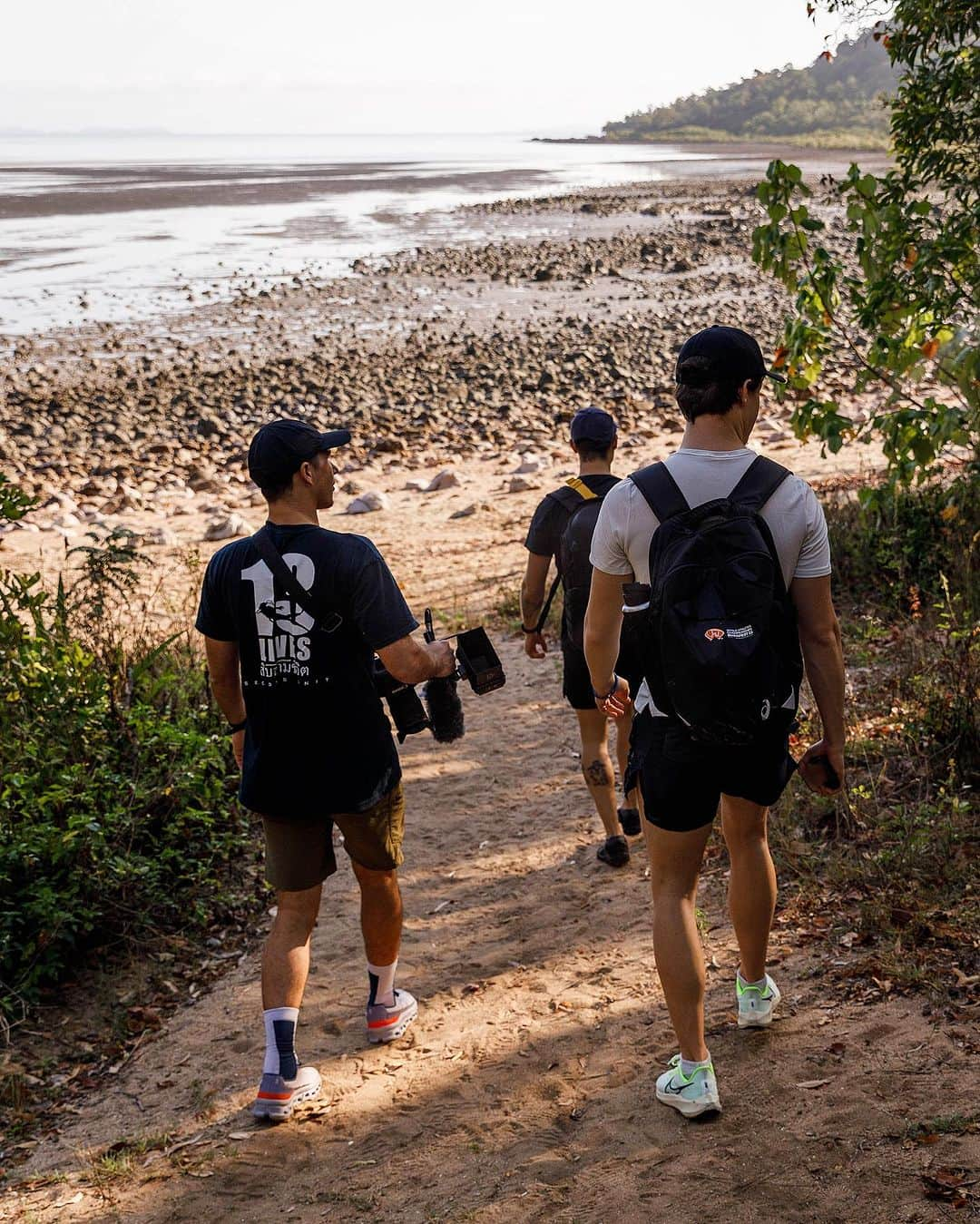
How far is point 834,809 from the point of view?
5.57m

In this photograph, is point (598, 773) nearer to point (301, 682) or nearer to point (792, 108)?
point (301, 682)

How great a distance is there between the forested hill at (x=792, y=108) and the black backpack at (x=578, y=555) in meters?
82.2

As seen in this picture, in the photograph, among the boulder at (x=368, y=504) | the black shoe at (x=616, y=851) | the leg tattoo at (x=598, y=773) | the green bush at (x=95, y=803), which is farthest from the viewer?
the boulder at (x=368, y=504)

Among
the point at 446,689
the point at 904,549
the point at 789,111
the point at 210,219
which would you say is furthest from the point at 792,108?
the point at 446,689

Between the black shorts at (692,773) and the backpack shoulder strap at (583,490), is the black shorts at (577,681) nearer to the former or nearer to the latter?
the backpack shoulder strap at (583,490)

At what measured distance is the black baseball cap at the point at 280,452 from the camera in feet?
12.3

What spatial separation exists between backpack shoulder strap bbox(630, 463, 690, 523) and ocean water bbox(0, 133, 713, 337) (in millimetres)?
22433

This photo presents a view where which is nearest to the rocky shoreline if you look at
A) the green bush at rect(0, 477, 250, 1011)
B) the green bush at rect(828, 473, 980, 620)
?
the green bush at rect(828, 473, 980, 620)

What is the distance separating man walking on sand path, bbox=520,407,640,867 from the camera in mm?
5086

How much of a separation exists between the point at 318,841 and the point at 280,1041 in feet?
2.22

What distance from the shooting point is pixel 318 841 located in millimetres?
4031

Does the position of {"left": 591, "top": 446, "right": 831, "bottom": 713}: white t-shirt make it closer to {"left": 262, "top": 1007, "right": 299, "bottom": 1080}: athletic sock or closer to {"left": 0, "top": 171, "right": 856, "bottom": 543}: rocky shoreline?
{"left": 262, "top": 1007, "right": 299, "bottom": 1080}: athletic sock

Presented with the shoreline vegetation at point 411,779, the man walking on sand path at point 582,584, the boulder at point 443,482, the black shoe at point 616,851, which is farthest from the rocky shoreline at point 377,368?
the black shoe at point 616,851

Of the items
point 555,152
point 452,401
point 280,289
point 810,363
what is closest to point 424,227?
point 280,289
